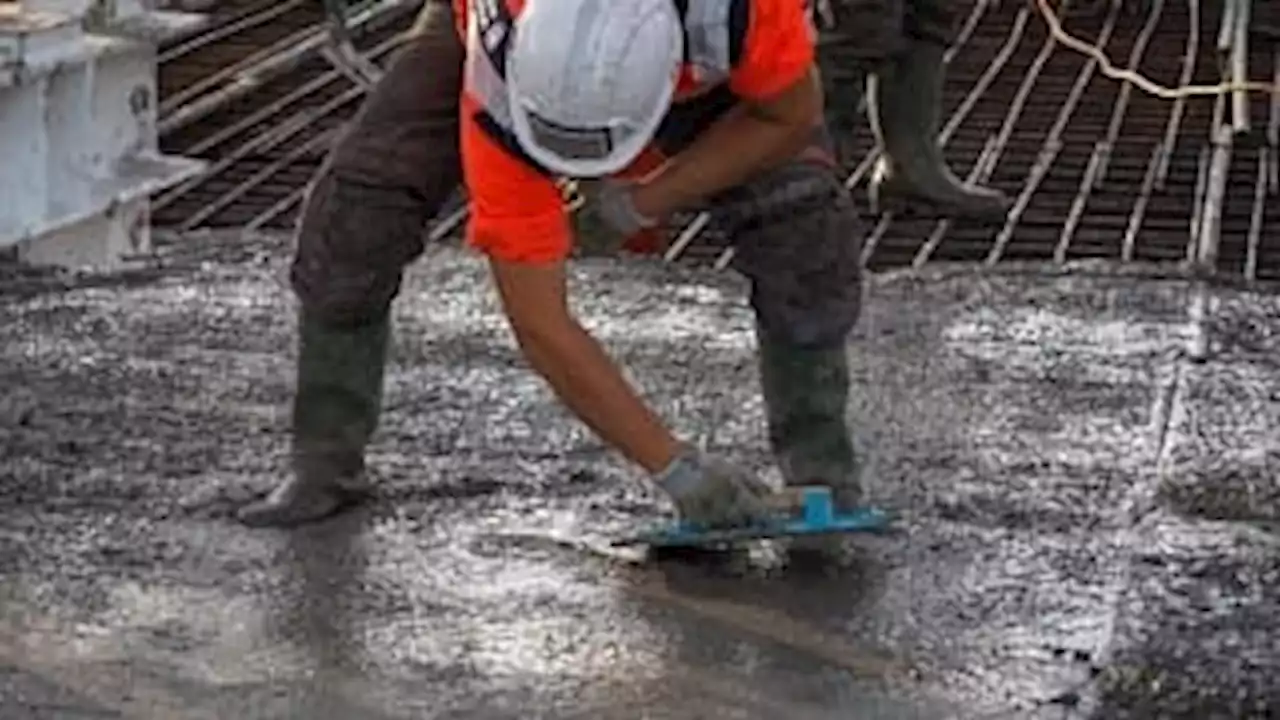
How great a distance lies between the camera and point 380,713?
14.0 ft

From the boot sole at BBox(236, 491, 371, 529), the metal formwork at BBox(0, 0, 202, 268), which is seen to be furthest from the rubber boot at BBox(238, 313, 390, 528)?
the metal formwork at BBox(0, 0, 202, 268)

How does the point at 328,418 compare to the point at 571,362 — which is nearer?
the point at 571,362

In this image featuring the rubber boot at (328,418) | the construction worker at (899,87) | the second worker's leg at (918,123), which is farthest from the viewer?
the second worker's leg at (918,123)

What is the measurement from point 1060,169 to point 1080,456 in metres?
3.37

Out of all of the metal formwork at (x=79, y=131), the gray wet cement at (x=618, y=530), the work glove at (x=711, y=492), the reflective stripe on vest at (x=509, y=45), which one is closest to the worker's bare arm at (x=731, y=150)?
the reflective stripe on vest at (x=509, y=45)

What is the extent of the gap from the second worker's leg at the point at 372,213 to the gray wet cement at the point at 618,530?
0.88 ft

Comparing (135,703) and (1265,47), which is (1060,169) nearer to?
(1265,47)

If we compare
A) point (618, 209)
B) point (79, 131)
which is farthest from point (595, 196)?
point (79, 131)

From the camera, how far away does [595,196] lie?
4527mm

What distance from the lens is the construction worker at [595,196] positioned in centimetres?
440

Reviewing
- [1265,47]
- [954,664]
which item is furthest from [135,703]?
[1265,47]

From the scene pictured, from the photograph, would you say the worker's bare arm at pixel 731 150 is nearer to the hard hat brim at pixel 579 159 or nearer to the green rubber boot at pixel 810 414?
the hard hat brim at pixel 579 159

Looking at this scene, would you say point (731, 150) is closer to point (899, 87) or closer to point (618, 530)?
point (618, 530)

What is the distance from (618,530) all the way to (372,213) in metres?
0.65
